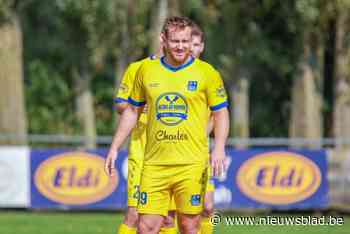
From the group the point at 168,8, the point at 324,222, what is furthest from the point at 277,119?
the point at 324,222

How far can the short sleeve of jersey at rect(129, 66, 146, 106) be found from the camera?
10.9 metres

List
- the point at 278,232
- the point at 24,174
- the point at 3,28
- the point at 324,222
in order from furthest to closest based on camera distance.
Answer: the point at 3,28 → the point at 24,174 → the point at 324,222 → the point at 278,232

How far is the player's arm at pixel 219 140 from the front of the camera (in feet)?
34.8

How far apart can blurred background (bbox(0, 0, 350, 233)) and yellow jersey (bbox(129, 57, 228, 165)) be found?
1296cm

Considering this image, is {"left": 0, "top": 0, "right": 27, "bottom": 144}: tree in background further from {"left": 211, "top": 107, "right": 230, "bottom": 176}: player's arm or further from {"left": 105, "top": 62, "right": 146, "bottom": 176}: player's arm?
{"left": 211, "top": 107, "right": 230, "bottom": 176}: player's arm

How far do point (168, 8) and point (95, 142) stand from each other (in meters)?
11.4

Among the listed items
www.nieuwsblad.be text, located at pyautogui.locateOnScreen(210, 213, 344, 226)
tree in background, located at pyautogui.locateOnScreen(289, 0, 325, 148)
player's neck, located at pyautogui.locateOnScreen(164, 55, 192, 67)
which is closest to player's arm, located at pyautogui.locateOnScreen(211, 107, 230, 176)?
player's neck, located at pyautogui.locateOnScreen(164, 55, 192, 67)

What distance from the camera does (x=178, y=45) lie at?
34.6 ft

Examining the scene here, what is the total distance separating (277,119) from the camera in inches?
2195

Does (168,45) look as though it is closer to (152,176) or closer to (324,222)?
(152,176)

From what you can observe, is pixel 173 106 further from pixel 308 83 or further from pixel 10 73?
pixel 308 83

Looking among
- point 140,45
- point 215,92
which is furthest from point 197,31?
point 140,45

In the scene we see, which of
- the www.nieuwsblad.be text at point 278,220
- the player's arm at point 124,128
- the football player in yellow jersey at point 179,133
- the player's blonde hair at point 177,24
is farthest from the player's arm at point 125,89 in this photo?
the www.nieuwsblad.be text at point 278,220

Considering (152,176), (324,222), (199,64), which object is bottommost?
(324,222)
